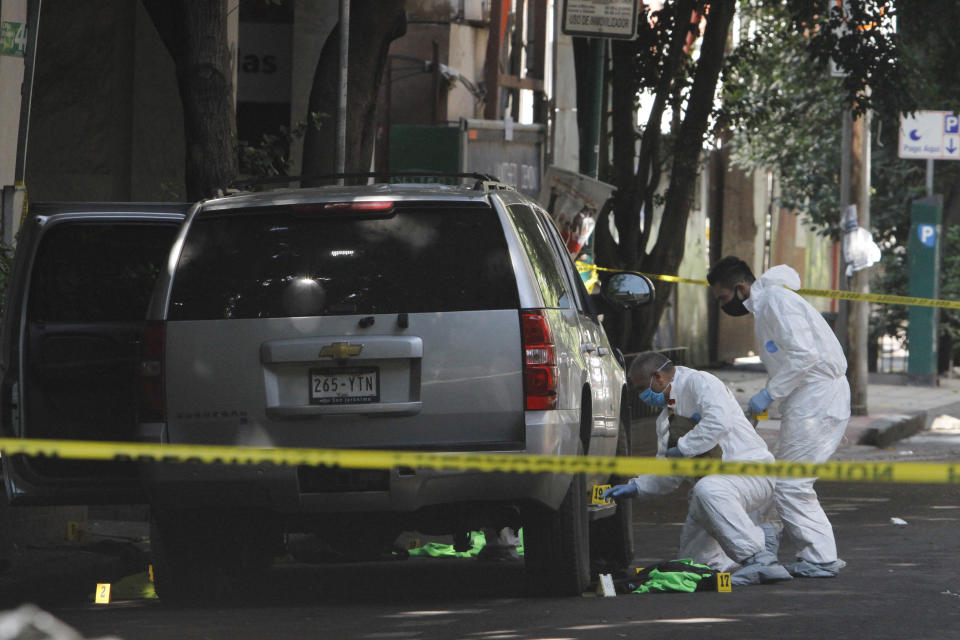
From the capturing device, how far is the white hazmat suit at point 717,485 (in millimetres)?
8164

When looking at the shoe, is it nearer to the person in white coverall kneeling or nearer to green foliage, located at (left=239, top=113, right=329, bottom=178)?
the person in white coverall kneeling

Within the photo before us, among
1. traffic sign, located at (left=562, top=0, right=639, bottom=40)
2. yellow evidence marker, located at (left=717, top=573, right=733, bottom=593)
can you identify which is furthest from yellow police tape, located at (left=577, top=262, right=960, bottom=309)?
yellow evidence marker, located at (left=717, top=573, right=733, bottom=593)

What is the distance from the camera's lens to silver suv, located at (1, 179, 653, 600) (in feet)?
22.1

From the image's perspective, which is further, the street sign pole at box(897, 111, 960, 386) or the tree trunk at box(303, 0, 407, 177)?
the street sign pole at box(897, 111, 960, 386)

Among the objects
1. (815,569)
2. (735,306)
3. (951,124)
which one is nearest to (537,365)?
(815,569)

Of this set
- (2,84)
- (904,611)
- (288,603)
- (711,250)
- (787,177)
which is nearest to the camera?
(904,611)

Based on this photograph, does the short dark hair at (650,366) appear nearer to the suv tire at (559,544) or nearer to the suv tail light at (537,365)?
the suv tire at (559,544)

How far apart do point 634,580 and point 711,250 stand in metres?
22.5

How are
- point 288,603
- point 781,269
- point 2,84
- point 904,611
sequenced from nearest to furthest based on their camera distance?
point 904,611
point 288,603
point 781,269
point 2,84

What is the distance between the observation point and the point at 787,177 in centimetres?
2812

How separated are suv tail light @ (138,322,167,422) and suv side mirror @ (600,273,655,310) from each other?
10.0ft

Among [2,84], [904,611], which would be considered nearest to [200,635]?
[904,611]

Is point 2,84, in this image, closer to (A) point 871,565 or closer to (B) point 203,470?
(B) point 203,470

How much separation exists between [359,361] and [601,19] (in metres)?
8.11
